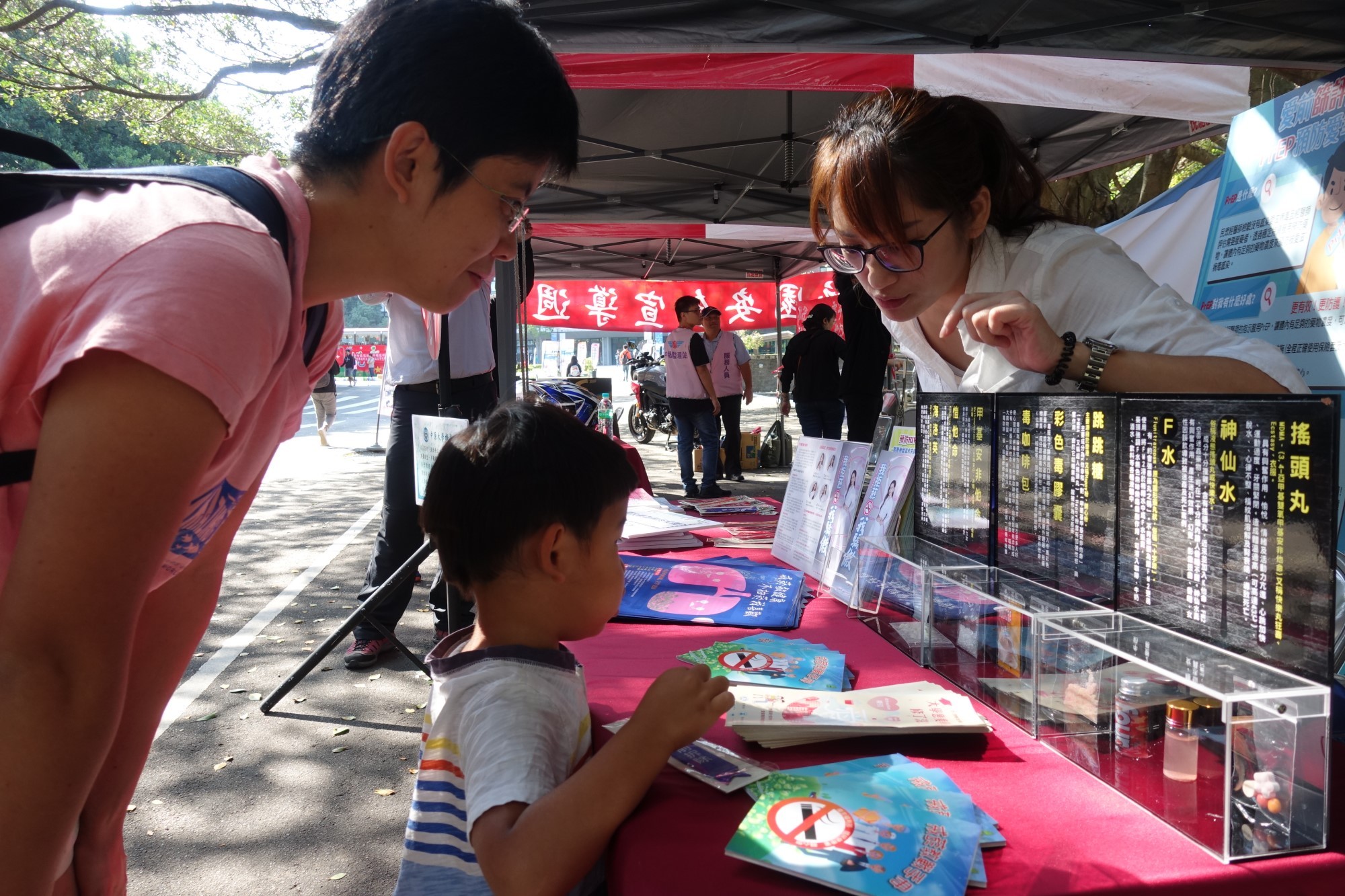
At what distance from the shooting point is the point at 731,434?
8812 mm

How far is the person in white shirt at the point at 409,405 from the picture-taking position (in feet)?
10.8

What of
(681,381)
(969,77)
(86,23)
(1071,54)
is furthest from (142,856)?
(86,23)

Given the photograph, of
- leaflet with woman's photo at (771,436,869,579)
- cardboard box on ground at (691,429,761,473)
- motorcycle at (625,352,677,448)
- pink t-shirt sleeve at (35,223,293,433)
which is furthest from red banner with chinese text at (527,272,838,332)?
pink t-shirt sleeve at (35,223,293,433)

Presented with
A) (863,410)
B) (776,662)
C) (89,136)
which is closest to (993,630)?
(776,662)

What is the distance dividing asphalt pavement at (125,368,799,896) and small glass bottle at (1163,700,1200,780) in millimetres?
1861

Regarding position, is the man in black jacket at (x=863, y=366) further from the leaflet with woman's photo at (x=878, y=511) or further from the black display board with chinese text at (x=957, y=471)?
the black display board with chinese text at (x=957, y=471)

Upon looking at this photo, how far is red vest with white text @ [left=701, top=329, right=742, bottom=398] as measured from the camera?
27.1 ft

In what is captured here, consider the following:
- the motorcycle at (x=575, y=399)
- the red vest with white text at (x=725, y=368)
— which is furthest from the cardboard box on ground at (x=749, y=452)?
the motorcycle at (x=575, y=399)

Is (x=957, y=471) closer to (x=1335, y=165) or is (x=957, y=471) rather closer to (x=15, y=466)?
(x=15, y=466)

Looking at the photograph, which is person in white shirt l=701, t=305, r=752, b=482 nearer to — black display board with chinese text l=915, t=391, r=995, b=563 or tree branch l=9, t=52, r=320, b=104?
tree branch l=9, t=52, r=320, b=104

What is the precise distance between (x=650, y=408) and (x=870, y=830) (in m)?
12.3

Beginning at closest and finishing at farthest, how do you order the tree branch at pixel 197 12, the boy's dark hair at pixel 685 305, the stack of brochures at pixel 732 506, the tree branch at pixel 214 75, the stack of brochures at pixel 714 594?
1. the stack of brochures at pixel 714 594
2. the stack of brochures at pixel 732 506
3. the tree branch at pixel 197 12
4. the boy's dark hair at pixel 685 305
5. the tree branch at pixel 214 75

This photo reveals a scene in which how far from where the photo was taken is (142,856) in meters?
2.15

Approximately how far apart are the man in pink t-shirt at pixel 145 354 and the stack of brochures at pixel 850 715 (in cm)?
60
